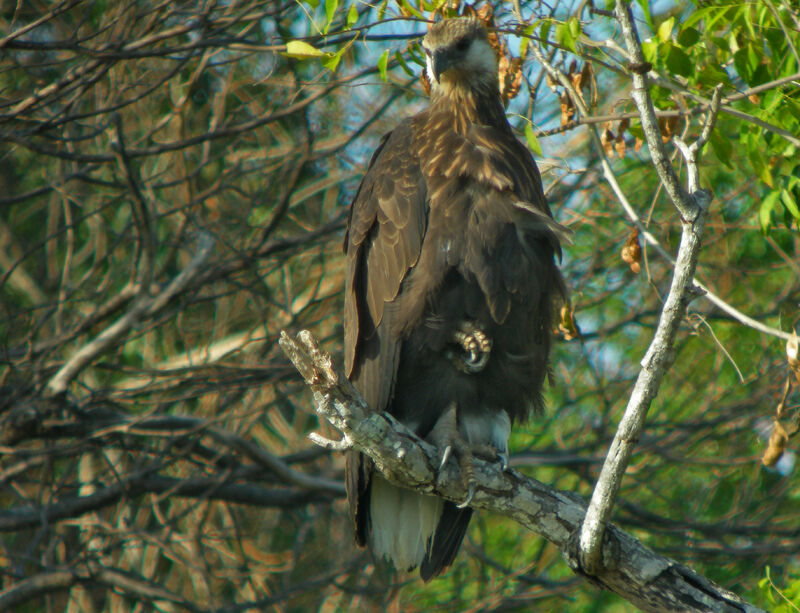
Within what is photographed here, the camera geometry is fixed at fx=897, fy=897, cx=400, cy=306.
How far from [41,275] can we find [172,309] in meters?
2.25

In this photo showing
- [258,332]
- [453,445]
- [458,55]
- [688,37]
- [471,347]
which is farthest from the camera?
[258,332]

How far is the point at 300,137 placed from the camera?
22.2ft

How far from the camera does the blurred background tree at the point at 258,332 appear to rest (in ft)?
15.2

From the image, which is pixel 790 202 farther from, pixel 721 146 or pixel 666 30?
pixel 666 30

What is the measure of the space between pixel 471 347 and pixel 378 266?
0.48 metres

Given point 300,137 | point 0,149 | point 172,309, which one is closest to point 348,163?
point 300,137

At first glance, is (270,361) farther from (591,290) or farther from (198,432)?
(591,290)

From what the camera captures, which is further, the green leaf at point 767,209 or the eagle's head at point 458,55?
the eagle's head at point 458,55

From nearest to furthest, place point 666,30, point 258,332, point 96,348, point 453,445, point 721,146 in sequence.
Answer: point 666,30, point 721,146, point 453,445, point 96,348, point 258,332

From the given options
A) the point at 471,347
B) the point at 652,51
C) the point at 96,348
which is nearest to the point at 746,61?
the point at 652,51

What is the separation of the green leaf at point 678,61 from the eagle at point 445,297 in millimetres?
705

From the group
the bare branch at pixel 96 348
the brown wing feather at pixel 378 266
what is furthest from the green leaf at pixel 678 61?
the bare branch at pixel 96 348

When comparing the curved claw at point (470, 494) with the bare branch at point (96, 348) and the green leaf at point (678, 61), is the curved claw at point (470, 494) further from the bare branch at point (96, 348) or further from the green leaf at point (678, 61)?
A: the bare branch at point (96, 348)

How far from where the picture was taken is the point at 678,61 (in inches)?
108
